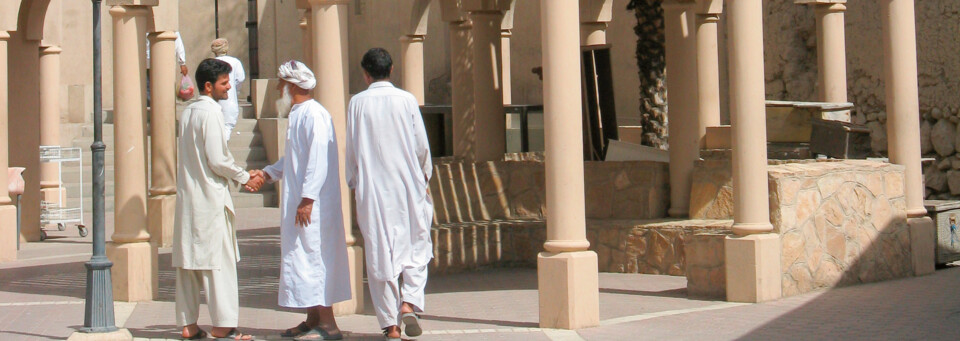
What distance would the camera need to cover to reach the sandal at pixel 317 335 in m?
7.72

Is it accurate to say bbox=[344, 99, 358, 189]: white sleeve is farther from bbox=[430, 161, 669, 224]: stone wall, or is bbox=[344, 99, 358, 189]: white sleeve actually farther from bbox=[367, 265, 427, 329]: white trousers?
bbox=[430, 161, 669, 224]: stone wall

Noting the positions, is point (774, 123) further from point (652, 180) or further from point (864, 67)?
point (864, 67)

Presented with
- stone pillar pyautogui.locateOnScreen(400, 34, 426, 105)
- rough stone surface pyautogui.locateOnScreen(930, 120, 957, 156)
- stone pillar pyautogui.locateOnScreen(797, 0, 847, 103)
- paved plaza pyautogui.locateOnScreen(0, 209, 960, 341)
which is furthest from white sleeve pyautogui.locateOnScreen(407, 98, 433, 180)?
stone pillar pyautogui.locateOnScreen(400, 34, 426, 105)

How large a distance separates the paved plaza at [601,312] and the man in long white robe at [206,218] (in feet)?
1.36

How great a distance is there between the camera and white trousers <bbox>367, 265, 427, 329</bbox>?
295 inches

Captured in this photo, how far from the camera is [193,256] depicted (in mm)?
7703

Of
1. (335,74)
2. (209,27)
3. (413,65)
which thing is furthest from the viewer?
(209,27)

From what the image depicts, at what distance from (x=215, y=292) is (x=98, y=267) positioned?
0.79 metres

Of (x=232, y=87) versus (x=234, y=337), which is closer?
(x=234, y=337)

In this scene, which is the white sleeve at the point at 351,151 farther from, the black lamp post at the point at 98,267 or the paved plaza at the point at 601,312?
the black lamp post at the point at 98,267

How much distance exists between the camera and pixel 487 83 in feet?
43.6

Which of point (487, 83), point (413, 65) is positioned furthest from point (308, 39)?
point (413, 65)

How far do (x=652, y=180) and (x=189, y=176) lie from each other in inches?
208

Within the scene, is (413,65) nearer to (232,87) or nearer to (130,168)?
(232,87)
